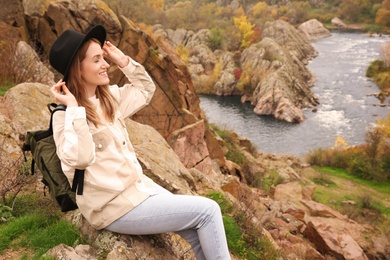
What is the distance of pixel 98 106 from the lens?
11.3 ft

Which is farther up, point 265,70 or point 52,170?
point 52,170

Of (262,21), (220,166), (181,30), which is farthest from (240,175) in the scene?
(262,21)

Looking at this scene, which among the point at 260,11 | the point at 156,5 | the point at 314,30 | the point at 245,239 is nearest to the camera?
the point at 245,239

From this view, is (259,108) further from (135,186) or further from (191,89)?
(135,186)

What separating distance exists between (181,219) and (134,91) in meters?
1.57

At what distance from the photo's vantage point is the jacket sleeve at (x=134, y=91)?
3936mm

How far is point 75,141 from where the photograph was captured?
2.86 meters

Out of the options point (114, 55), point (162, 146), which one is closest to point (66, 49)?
point (114, 55)

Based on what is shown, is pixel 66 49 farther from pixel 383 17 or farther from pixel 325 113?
pixel 383 17

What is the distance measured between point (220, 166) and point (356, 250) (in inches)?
253

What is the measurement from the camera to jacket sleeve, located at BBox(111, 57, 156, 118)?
12.9ft

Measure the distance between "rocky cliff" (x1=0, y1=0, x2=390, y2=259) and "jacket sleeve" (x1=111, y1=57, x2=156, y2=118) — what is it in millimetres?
1351

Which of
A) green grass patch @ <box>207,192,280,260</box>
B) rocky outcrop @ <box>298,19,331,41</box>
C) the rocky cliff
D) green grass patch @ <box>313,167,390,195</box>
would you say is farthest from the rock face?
green grass patch @ <box>207,192,280,260</box>

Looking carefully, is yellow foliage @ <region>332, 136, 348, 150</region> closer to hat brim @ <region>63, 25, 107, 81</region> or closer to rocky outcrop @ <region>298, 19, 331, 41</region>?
hat brim @ <region>63, 25, 107, 81</region>
